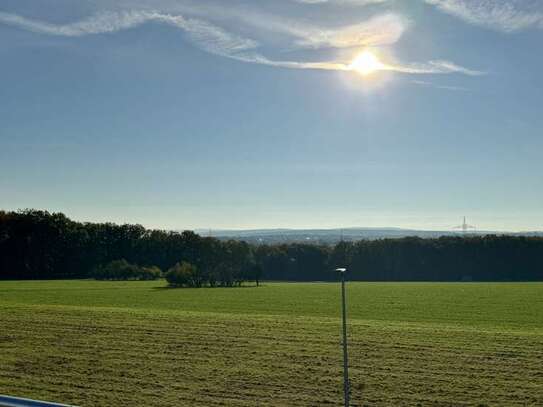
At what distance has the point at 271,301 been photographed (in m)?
56.7

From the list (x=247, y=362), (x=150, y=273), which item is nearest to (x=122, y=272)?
(x=150, y=273)

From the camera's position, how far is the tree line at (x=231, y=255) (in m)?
99.2

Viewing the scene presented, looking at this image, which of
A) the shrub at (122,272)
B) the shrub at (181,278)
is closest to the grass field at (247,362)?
the shrub at (181,278)

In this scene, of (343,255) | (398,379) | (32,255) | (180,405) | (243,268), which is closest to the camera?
(180,405)

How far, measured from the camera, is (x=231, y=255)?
106 m

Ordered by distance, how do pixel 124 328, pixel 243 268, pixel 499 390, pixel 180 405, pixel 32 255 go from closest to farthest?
pixel 180 405
pixel 499 390
pixel 124 328
pixel 243 268
pixel 32 255

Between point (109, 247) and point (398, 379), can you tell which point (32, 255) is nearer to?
point (109, 247)

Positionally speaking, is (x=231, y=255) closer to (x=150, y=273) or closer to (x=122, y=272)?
(x=150, y=273)

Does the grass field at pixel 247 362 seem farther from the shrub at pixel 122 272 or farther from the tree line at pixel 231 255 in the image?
the shrub at pixel 122 272

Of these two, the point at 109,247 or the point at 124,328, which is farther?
the point at 109,247

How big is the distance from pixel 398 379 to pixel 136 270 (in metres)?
86.8

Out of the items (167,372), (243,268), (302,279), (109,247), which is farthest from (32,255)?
(167,372)

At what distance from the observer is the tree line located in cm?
9919

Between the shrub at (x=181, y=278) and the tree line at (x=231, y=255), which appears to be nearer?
the shrub at (x=181, y=278)
